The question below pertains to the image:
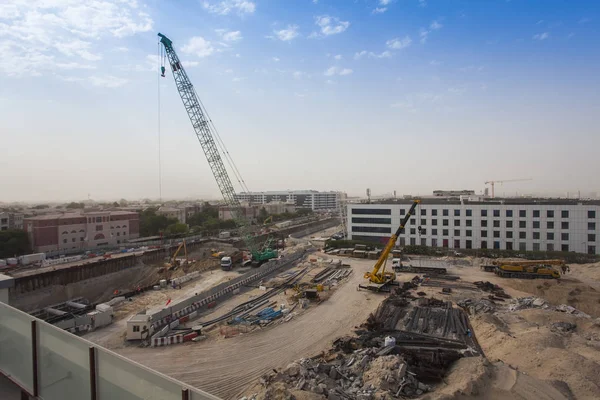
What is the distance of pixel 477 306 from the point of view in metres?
18.6

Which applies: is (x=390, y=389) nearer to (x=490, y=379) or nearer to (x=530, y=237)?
(x=490, y=379)

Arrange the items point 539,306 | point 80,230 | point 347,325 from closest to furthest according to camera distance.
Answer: point 347,325 → point 539,306 → point 80,230

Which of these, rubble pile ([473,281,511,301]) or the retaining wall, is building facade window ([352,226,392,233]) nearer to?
rubble pile ([473,281,511,301])

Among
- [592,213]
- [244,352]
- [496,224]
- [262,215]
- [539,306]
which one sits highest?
[592,213]

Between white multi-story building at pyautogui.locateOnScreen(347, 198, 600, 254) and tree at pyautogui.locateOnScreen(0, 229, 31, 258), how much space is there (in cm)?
3970

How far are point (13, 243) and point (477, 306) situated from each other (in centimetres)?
4431

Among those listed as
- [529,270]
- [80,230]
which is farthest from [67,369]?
[80,230]

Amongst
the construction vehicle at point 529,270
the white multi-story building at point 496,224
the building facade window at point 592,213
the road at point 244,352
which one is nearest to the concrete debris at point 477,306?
the road at point 244,352

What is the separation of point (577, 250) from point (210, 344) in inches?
1471

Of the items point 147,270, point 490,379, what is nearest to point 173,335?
point 490,379

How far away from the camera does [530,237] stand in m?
34.6

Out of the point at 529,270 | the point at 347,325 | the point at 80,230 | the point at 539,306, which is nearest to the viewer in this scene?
the point at 347,325

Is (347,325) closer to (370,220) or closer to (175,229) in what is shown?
(370,220)

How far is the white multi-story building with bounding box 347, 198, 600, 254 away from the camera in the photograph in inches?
1297
